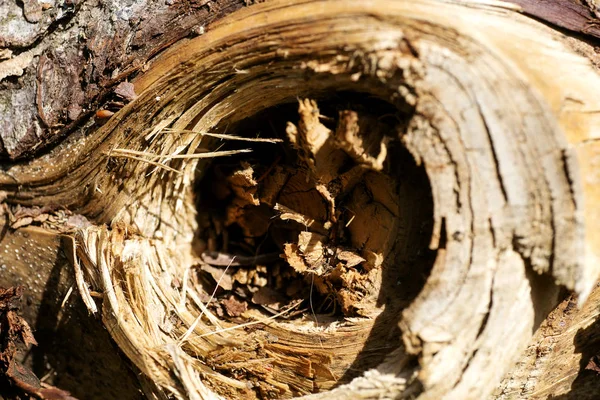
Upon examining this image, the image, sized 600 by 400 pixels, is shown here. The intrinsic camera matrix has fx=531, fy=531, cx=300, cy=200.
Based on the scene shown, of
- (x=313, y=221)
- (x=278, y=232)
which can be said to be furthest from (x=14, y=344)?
(x=313, y=221)

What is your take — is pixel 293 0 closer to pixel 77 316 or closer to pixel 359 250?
pixel 359 250

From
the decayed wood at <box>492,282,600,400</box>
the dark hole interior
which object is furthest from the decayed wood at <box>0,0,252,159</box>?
the decayed wood at <box>492,282,600,400</box>

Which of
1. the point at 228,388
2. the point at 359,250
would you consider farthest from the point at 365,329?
the point at 228,388

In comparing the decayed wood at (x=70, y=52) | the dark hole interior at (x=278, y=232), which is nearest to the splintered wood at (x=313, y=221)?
the dark hole interior at (x=278, y=232)

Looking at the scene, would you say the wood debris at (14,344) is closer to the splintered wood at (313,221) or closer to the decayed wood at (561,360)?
the splintered wood at (313,221)

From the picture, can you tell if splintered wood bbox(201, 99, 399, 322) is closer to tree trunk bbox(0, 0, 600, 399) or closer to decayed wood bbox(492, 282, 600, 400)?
tree trunk bbox(0, 0, 600, 399)

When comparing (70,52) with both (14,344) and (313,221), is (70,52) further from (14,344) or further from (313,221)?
(14,344)

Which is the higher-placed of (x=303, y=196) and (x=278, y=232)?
(x=303, y=196)

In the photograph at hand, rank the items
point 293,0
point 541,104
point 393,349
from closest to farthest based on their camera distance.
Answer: point 541,104
point 293,0
point 393,349
